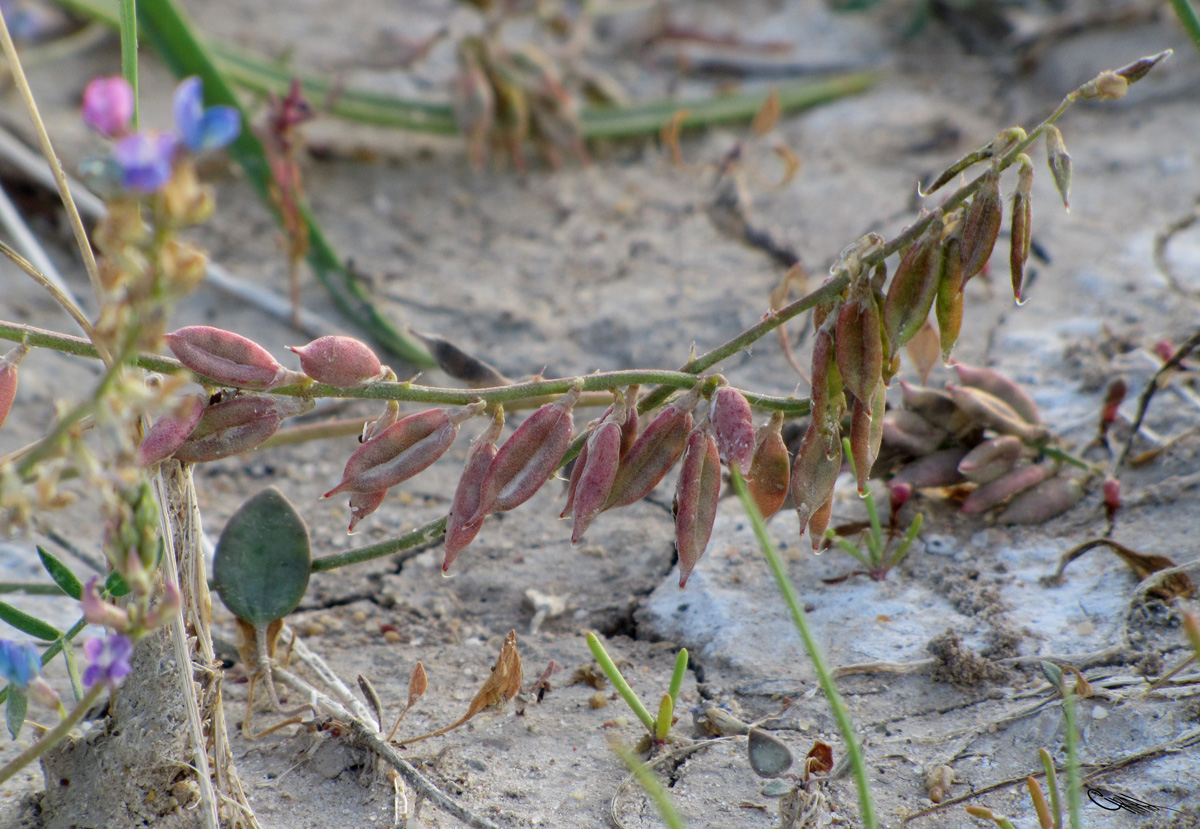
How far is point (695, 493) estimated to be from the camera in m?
1.12

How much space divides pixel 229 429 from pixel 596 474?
412 mm

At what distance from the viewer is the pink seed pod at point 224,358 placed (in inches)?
41.3

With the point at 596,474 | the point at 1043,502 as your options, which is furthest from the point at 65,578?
the point at 1043,502

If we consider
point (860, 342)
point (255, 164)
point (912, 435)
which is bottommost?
point (860, 342)

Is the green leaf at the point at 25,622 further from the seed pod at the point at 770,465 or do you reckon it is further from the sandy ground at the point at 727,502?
the seed pod at the point at 770,465

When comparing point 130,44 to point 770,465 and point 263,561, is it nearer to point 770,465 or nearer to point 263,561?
point 263,561

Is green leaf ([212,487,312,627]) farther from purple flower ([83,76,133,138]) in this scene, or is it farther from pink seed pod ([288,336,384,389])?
purple flower ([83,76,133,138])

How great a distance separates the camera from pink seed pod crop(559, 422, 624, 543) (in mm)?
1111

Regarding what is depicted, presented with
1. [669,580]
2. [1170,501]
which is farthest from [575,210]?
[1170,501]

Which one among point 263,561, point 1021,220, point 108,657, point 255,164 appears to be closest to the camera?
point 108,657

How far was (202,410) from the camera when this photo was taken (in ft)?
3.57

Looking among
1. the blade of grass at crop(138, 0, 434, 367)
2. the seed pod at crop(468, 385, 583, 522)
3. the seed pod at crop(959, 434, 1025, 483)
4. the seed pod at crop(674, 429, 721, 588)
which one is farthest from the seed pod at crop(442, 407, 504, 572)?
the blade of grass at crop(138, 0, 434, 367)

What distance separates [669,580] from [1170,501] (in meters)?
0.81

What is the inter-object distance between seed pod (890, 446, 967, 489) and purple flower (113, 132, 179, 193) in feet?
3.94
